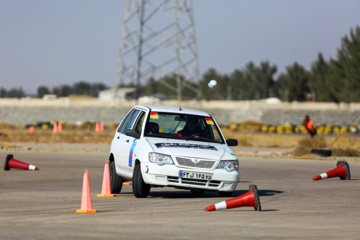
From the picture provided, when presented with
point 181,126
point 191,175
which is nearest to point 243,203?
point 191,175

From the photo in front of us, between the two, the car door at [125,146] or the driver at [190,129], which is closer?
the car door at [125,146]

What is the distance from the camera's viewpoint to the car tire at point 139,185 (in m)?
14.1

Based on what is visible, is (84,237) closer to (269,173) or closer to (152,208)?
(152,208)

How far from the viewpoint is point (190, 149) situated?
14188mm

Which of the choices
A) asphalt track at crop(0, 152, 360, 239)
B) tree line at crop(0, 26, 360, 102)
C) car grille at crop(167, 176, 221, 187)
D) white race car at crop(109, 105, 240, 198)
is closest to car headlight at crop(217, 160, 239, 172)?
white race car at crop(109, 105, 240, 198)

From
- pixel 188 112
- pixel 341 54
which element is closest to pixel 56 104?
pixel 341 54

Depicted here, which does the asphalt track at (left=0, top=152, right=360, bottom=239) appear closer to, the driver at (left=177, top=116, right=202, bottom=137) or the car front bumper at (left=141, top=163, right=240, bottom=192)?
the car front bumper at (left=141, top=163, right=240, bottom=192)

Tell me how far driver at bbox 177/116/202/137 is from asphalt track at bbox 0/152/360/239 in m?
1.20

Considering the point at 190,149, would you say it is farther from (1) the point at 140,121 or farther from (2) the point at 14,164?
(2) the point at 14,164

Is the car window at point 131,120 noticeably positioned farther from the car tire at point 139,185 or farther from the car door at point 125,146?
the car tire at point 139,185

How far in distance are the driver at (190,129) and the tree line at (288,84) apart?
162 ft

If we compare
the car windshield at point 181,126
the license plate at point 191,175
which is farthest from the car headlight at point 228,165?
the car windshield at point 181,126

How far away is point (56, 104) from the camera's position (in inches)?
3467

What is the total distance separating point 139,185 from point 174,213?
249 cm
